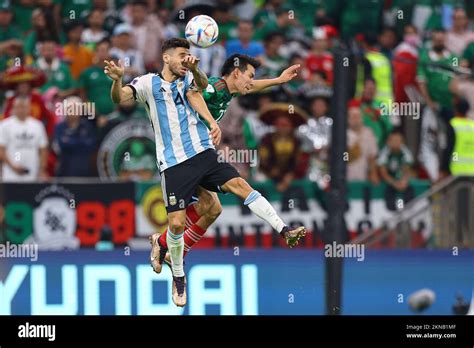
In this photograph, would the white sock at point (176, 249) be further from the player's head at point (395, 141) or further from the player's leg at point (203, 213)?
the player's head at point (395, 141)

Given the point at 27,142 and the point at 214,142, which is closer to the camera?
the point at 214,142

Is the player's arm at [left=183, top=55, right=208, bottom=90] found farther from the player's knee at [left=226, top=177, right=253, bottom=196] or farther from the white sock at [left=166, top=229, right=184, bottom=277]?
the white sock at [left=166, top=229, right=184, bottom=277]

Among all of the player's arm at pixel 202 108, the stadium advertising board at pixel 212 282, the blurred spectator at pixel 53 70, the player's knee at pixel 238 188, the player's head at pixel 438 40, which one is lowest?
the stadium advertising board at pixel 212 282

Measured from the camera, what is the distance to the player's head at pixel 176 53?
12.2 m

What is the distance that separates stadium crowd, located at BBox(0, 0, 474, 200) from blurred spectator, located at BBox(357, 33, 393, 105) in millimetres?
17

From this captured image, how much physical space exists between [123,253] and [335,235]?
2438 mm

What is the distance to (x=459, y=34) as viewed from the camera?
1973 centimetres

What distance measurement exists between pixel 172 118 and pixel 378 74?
17.0 ft

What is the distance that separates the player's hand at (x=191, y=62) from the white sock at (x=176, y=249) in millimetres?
1702

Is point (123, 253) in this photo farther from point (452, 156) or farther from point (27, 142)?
point (452, 156)

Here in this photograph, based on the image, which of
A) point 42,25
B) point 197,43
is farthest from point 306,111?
point 197,43

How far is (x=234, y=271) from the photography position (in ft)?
52.2

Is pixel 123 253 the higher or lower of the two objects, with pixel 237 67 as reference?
lower
